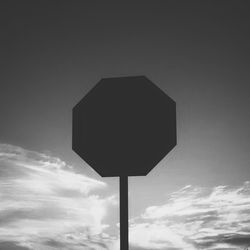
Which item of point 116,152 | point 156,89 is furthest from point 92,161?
point 156,89

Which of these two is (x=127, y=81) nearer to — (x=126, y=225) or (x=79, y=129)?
(x=79, y=129)

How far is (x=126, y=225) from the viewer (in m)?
1.58

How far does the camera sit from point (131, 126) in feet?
5.91

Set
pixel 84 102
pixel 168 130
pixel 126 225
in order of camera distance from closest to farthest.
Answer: pixel 126 225, pixel 168 130, pixel 84 102

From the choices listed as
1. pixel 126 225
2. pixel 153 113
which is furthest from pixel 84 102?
pixel 126 225

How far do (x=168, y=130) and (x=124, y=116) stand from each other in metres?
→ 0.32

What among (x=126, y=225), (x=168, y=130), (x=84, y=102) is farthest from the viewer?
(x=84, y=102)

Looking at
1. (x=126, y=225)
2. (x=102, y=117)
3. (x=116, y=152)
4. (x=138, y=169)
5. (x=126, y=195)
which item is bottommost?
(x=126, y=225)

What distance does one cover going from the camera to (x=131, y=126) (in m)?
1.80

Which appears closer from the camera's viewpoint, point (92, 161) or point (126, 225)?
point (126, 225)

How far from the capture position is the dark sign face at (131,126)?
1787mm

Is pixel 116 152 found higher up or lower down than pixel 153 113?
lower down

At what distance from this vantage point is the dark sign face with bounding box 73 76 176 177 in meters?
1.79

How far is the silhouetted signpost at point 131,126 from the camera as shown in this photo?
1.79 meters
